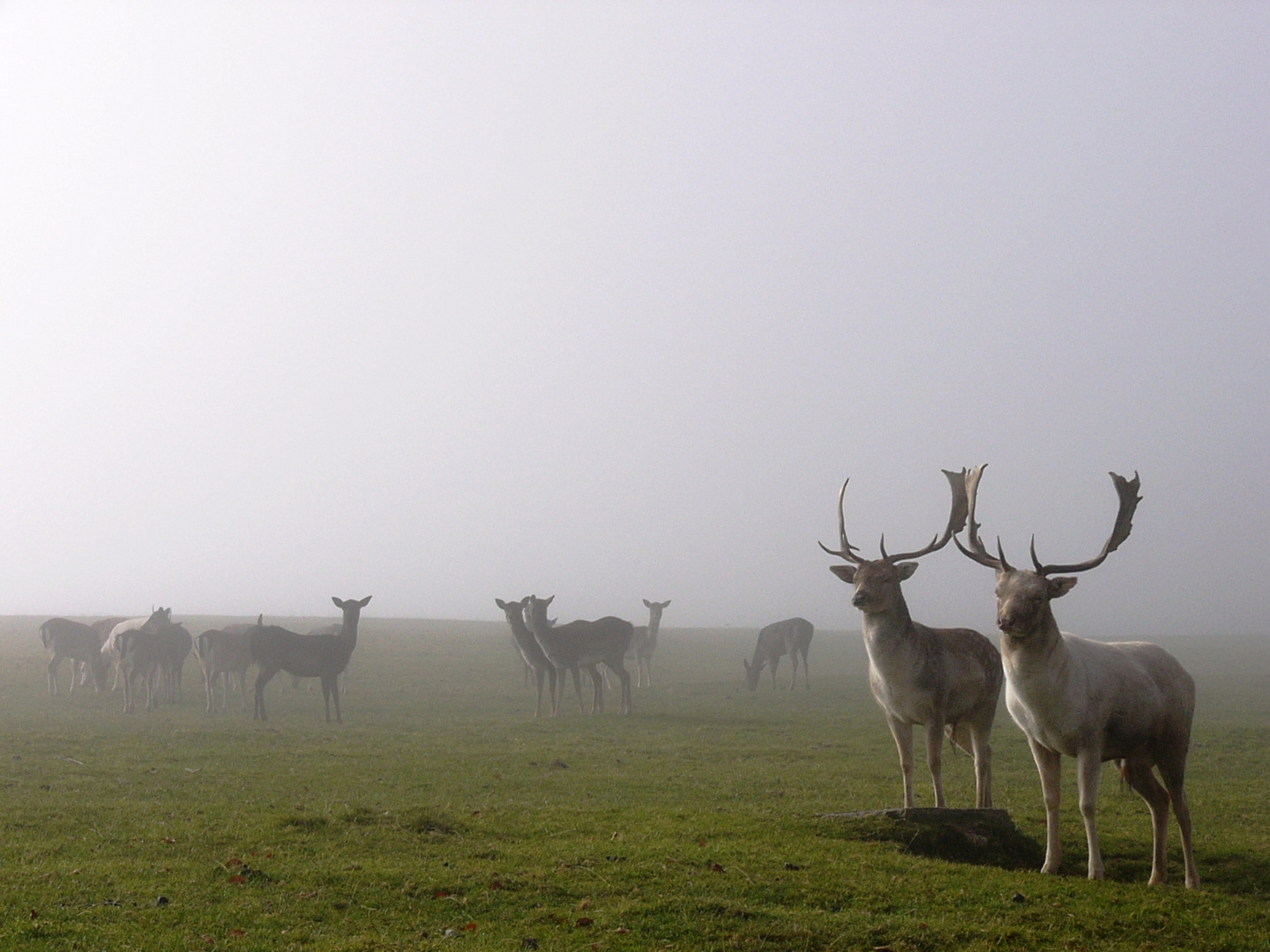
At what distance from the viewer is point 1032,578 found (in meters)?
9.15

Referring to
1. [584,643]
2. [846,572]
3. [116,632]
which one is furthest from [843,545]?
[116,632]

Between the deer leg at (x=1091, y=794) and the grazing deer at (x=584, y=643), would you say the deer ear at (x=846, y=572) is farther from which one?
the grazing deer at (x=584, y=643)

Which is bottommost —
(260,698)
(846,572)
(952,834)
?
(260,698)

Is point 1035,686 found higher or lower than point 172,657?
higher

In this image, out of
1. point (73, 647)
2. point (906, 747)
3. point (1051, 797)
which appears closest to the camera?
point (1051, 797)

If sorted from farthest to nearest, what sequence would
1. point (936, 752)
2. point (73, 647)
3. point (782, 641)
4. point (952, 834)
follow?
point (782, 641) < point (73, 647) < point (936, 752) < point (952, 834)

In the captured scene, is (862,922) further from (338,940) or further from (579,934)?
(338,940)

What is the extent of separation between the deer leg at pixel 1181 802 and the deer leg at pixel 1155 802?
103 mm

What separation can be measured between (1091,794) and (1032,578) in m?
1.96

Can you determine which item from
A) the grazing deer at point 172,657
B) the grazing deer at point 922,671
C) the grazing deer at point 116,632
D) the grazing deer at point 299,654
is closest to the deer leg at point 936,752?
the grazing deer at point 922,671

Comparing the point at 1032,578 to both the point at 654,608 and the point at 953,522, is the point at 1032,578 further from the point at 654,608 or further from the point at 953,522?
the point at 654,608

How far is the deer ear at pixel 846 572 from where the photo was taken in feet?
39.8

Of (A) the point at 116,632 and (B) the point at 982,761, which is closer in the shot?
(B) the point at 982,761

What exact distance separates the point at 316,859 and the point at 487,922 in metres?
2.61
